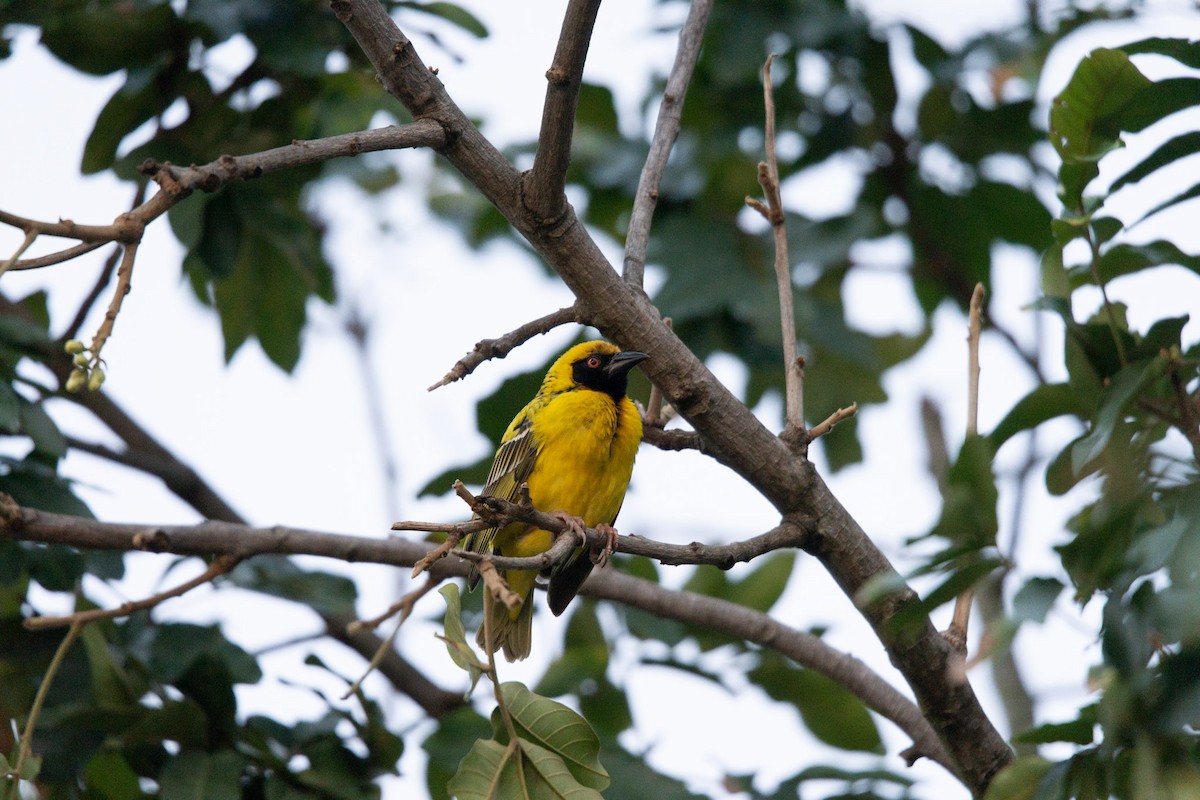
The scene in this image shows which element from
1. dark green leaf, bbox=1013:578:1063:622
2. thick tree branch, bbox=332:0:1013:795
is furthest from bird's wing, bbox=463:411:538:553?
dark green leaf, bbox=1013:578:1063:622

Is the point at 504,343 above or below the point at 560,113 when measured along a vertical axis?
below

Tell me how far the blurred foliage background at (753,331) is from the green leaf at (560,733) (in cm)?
85

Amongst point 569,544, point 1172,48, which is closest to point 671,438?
point 569,544

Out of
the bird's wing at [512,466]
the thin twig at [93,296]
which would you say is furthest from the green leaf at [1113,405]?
the thin twig at [93,296]

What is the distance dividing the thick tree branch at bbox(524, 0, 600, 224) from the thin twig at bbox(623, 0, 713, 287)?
481 mm

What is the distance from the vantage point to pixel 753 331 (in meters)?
4.77

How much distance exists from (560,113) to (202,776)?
86.9 inches

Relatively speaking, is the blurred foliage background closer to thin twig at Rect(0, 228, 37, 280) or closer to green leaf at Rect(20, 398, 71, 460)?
green leaf at Rect(20, 398, 71, 460)

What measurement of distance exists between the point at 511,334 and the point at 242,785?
2.02 meters

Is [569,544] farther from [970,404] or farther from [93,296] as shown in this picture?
[93,296]

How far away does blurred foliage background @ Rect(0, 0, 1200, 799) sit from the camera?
1.97 m

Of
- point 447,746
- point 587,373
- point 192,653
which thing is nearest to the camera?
point 192,653

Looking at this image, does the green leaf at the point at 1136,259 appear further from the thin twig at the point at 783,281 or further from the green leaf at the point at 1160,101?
the thin twig at the point at 783,281

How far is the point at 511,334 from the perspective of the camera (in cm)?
232
